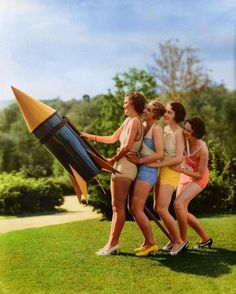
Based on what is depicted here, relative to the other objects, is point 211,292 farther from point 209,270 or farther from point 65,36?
point 65,36

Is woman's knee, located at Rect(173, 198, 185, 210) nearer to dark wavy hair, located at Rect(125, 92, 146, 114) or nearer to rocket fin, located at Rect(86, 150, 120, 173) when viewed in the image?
rocket fin, located at Rect(86, 150, 120, 173)

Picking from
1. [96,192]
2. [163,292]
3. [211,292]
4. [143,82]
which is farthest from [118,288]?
[143,82]

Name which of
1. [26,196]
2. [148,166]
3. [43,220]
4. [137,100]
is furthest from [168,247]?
[26,196]

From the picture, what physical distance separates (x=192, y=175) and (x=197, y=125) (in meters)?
0.48

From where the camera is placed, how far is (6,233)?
573cm

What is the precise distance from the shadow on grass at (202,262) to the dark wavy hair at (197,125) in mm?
1118

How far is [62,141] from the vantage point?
469cm

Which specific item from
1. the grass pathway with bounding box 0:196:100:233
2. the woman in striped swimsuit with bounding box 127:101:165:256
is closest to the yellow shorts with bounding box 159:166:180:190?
the woman in striped swimsuit with bounding box 127:101:165:256

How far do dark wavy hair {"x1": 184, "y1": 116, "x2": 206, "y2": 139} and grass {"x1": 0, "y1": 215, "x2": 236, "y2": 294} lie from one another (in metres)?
1.10

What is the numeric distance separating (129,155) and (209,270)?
1209mm

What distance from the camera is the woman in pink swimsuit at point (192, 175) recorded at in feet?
17.4

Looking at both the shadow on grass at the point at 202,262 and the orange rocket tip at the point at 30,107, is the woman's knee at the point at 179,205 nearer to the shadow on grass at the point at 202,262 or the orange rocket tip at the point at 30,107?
the shadow on grass at the point at 202,262

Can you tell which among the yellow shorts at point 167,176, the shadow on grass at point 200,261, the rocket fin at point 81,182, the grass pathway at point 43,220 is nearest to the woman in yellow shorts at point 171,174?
the yellow shorts at point 167,176

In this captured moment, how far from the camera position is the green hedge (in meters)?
7.55
